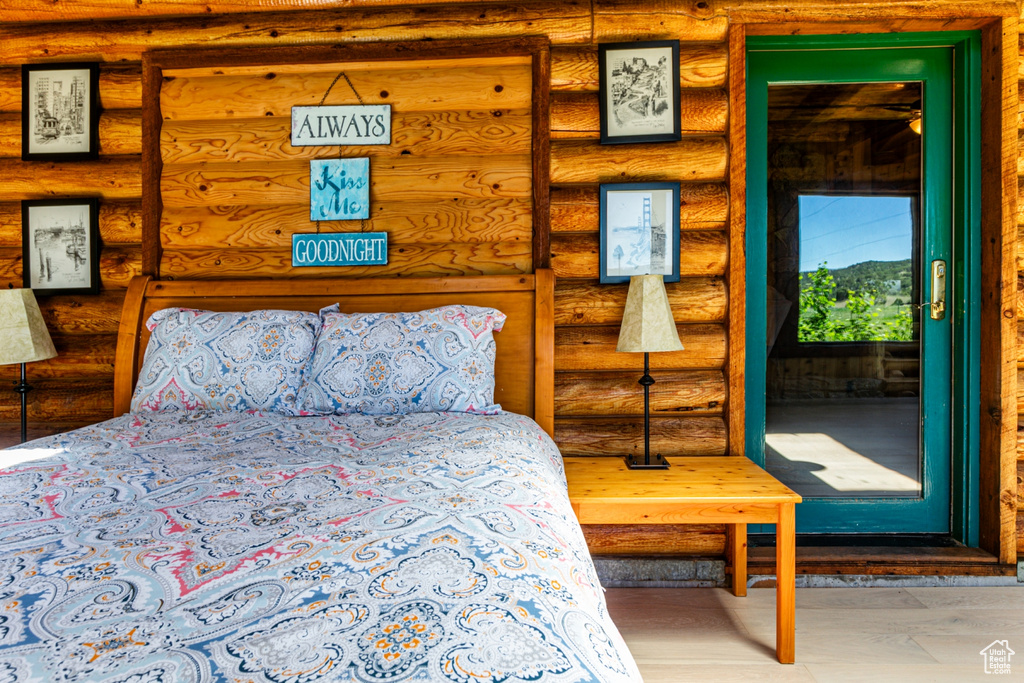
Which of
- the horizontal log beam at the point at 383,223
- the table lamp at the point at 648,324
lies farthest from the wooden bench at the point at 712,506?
the horizontal log beam at the point at 383,223

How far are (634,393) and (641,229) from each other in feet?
2.33

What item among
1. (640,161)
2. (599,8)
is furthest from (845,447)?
(599,8)

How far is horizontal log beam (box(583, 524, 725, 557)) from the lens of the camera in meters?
2.54

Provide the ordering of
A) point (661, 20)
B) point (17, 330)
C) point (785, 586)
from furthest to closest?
point (661, 20) → point (17, 330) → point (785, 586)

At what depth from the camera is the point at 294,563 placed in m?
0.85

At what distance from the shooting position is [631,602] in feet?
7.79

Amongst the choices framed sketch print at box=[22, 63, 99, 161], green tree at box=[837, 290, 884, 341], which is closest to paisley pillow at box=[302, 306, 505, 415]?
framed sketch print at box=[22, 63, 99, 161]

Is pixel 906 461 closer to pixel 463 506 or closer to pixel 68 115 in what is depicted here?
pixel 463 506

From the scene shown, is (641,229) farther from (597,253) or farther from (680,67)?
(680,67)

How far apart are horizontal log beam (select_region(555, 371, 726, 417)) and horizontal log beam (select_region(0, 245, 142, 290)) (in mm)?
2009

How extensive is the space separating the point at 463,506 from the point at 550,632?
379mm

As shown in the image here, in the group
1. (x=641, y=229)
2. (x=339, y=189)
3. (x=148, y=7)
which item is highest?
(x=148, y=7)

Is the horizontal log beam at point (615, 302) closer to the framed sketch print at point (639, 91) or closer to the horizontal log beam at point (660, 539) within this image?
the framed sketch print at point (639, 91)

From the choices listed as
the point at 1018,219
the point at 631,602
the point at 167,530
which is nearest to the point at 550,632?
the point at 167,530
